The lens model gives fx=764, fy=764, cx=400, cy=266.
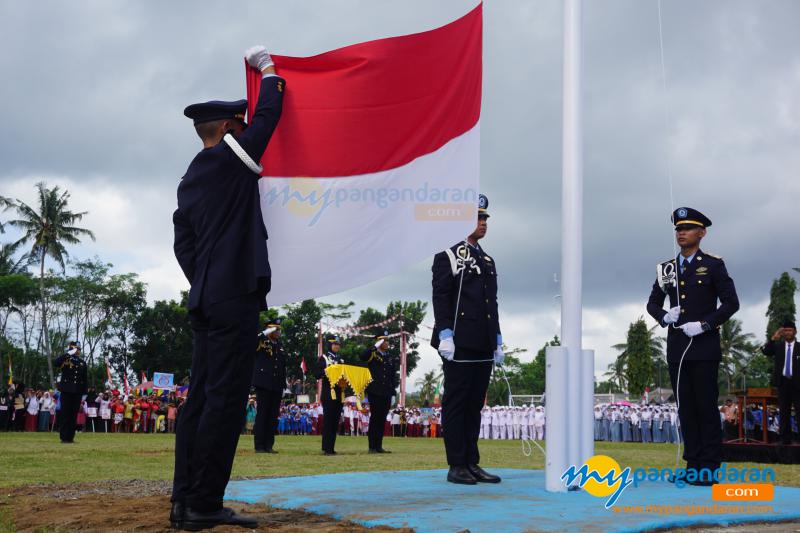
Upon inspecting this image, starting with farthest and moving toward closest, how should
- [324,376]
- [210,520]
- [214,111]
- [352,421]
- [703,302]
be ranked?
[352,421] → [324,376] → [703,302] → [214,111] → [210,520]

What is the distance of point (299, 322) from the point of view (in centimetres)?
6378

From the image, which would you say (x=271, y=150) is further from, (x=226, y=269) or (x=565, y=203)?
(x=565, y=203)

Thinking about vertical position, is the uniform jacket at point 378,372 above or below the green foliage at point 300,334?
below

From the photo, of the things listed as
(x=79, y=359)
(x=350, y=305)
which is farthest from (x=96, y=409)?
(x=350, y=305)

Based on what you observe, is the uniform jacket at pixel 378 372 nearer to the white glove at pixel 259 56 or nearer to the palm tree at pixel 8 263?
the white glove at pixel 259 56

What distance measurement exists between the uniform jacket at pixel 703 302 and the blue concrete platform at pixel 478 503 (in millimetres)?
1233

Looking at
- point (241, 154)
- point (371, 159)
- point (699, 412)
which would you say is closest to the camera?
point (241, 154)

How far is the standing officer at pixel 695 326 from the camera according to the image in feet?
21.4

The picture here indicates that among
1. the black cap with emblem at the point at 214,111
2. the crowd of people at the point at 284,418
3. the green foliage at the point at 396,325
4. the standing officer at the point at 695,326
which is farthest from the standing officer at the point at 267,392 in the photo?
the green foliage at the point at 396,325

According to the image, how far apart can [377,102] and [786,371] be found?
427 inches

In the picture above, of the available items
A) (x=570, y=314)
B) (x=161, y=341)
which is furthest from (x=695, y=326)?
(x=161, y=341)

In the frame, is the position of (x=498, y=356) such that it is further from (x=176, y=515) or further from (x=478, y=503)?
(x=176, y=515)

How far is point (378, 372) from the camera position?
13.9 metres

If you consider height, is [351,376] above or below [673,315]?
below
